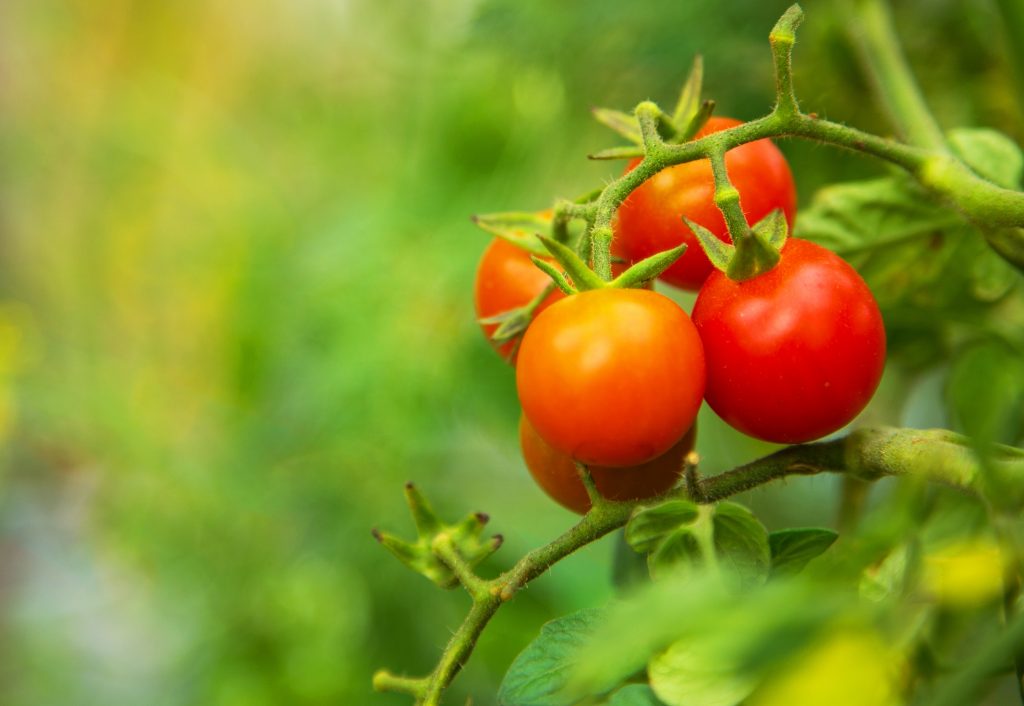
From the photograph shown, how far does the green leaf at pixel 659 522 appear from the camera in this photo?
11.0 inches

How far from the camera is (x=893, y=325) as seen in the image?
0.49 m

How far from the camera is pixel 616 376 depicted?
278 millimetres

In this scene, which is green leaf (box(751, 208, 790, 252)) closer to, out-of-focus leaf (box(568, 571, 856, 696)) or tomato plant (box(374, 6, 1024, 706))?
tomato plant (box(374, 6, 1024, 706))

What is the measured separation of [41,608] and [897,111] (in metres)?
1.24

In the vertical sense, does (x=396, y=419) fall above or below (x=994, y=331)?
above

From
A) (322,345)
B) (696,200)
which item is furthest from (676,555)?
(322,345)

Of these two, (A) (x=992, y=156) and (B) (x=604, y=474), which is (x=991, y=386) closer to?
(A) (x=992, y=156)

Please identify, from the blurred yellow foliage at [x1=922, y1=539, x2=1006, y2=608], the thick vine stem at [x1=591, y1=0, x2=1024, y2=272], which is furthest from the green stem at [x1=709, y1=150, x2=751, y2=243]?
the blurred yellow foliage at [x1=922, y1=539, x2=1006, y2=608]

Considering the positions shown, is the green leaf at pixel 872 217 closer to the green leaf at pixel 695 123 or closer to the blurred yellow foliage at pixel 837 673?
the green leaf at pixel 695 123

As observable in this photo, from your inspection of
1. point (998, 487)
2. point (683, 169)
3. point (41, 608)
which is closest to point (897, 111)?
→ point (683, 169)

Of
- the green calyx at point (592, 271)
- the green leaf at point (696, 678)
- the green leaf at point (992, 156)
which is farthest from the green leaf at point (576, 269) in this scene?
the green leaf at point (992, 156)

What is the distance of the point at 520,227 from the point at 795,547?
0.16 metres

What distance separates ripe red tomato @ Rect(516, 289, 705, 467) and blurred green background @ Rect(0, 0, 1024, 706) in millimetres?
211

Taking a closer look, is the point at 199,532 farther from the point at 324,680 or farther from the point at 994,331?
the point at 994,331
